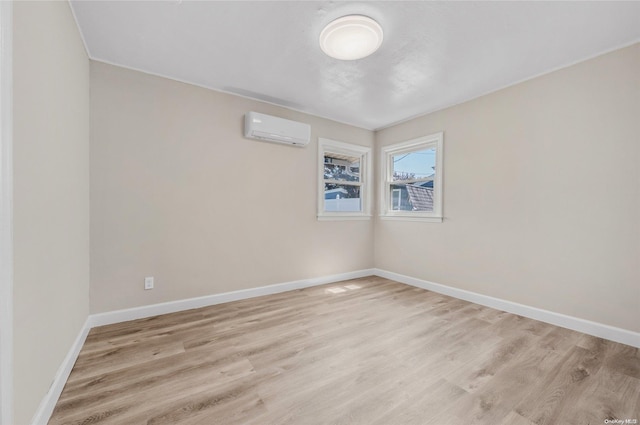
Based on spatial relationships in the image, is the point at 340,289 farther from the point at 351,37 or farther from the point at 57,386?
the point at 351,37

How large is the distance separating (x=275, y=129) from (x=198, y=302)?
2272 millimetres

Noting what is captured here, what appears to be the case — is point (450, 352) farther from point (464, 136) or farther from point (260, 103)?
point (260, 103)

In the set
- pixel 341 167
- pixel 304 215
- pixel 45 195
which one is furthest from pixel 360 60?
pixel 45 195

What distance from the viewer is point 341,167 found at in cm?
433

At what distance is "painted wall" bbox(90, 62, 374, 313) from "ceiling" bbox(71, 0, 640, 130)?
1.09 ft

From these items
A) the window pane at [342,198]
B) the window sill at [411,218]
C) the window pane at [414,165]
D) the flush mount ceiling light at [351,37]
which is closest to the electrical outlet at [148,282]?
the window pane at [342,198]

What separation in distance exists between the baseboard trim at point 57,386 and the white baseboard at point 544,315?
150 inches

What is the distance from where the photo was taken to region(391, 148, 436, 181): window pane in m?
3.85

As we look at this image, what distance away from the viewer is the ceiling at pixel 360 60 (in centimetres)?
183

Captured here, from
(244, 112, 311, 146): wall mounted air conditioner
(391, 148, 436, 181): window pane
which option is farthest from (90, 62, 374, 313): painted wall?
(391, 148, 436, 181): window pane

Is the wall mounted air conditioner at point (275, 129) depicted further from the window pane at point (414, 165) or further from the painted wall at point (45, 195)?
the window pane at point (414, 165)

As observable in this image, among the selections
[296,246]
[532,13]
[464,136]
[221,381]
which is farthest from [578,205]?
[221,381]

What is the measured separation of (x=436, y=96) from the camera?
320cm

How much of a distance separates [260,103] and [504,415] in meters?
3.67
